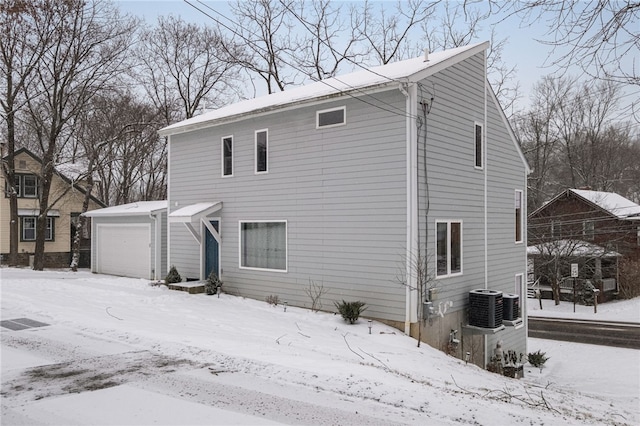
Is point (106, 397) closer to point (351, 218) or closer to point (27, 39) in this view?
point (351, 218)

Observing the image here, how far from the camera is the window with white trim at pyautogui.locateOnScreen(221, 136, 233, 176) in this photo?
13805mm

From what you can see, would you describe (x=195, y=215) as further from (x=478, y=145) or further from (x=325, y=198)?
(x=478, y=145)

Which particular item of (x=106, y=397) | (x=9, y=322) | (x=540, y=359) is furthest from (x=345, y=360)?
(x=540, y=359)

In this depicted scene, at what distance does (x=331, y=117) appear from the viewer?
11.4 metres

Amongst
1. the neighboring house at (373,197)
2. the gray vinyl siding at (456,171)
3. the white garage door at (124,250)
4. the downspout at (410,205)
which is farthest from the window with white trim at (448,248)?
the white garage door at (124,250)

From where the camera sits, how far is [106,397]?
5461 mm

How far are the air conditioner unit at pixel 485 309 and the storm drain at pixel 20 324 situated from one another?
9.60 meters

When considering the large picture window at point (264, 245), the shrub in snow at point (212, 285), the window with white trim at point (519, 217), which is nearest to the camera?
the large picture window at point (264, 245)

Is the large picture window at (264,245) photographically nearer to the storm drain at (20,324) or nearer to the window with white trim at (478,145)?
the storm drain at (20,324)

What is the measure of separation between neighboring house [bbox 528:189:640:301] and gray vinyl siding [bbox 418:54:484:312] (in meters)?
17.8

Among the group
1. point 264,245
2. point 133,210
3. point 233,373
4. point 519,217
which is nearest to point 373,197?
point 264,245

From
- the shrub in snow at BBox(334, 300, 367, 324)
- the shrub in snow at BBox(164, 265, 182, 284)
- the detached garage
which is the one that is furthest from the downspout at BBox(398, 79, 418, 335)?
the detached garage

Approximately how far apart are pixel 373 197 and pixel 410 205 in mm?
952

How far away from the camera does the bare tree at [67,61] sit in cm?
2067
